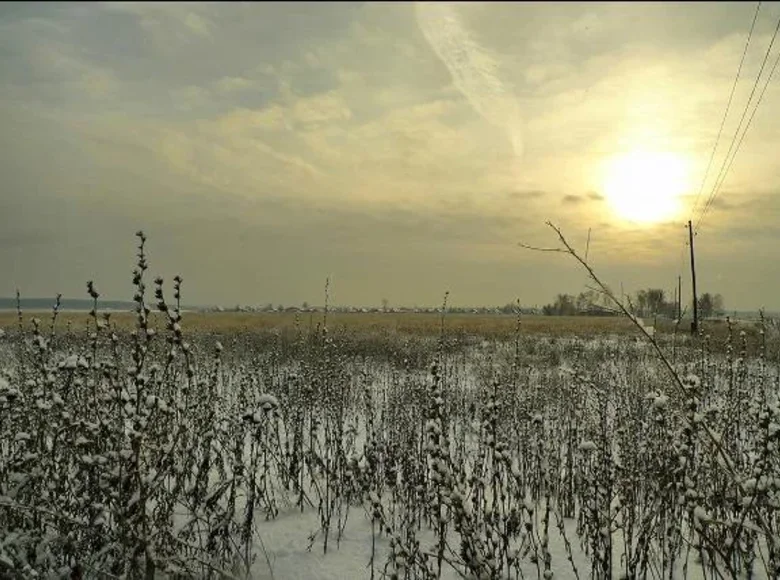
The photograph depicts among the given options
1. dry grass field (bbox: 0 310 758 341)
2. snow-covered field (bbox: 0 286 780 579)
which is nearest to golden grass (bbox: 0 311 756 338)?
dry grass field (bbox: 0 310 758 341)

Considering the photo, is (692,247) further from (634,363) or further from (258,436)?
(258,436)

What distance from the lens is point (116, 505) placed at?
10.3 ft

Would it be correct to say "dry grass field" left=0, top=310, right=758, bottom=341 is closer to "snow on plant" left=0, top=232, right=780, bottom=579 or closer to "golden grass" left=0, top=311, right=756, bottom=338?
"golden grass" left=0, top=311, right=756, bottom=338

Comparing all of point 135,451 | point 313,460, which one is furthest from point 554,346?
point 135,451

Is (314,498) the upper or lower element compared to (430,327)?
lower

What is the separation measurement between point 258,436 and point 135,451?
157 centimetres

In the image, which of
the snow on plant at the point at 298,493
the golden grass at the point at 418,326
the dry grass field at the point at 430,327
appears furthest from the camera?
the golden grass at the point at 418,326

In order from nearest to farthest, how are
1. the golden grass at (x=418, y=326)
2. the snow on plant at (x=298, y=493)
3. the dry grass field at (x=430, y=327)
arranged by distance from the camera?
1. the snow on plant at (x=298, y=493)
2. the dry grass field at (x=430, y=327)
3. the golden grass at (x=418, y=326)

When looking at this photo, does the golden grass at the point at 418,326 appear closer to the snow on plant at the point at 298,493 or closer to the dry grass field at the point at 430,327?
the dry grass field at the point at 430,327

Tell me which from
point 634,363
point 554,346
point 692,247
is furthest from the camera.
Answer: point 692,247

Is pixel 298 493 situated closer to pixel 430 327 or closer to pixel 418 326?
pixel 430 327

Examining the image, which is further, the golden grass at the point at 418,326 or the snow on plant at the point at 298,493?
the golden grass at the point at 418,326

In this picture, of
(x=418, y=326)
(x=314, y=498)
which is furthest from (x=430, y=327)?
(x=314, y=498)

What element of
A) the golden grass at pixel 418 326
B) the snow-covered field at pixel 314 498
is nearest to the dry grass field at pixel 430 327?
the golden grass at pixel 418 326
